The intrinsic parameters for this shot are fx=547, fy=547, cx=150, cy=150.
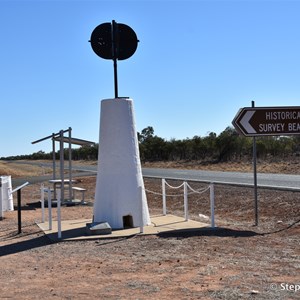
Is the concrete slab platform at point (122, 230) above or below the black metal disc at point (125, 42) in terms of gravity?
below

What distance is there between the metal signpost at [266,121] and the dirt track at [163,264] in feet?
6.52

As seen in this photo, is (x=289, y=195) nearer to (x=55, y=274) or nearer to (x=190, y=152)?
(x=55, y=274)

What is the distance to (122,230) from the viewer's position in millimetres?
11234

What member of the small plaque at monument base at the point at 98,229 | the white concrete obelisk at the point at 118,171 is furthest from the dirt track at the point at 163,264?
the white concrete obelisk at the point at 118,171

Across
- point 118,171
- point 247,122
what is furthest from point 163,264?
point 247,122

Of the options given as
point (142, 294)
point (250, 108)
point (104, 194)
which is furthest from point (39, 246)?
point (250, 108)

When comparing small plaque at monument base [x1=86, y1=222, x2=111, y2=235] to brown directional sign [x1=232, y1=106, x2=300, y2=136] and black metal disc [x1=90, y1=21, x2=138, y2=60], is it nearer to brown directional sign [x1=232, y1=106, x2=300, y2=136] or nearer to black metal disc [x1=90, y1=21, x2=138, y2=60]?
brown directional sign [x1=232, y1=106, x2=300, y2=136]

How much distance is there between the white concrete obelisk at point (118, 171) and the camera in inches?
460

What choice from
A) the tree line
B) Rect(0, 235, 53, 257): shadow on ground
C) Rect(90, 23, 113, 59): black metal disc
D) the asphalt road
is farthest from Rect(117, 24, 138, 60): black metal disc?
the tree line

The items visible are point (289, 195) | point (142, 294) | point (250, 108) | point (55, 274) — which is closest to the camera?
point (142, 294)

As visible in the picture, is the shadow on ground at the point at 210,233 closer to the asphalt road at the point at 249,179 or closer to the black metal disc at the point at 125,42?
the black metal disc at the point at 125,42

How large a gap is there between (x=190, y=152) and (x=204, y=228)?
55.6 metres

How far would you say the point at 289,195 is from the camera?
51.4ft

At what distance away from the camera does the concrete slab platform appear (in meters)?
10.5
